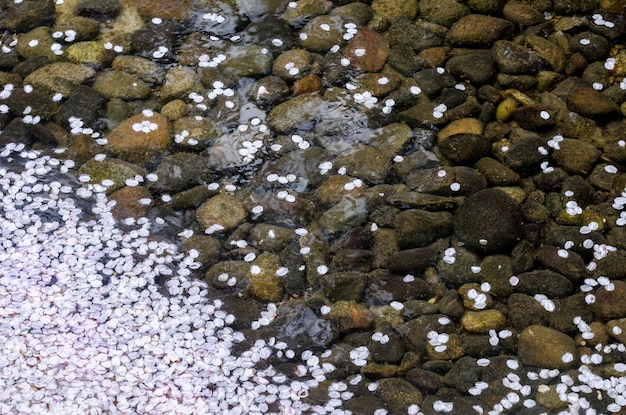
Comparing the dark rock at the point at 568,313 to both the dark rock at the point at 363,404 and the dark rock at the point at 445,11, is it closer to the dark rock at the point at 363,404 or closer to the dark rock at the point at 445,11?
the dark rock at the point at 363,404

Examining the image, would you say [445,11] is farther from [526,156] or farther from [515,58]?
[526,156]

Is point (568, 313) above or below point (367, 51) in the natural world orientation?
below

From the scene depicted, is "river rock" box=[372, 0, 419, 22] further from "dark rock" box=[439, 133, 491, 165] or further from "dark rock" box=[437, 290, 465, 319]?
"dark rock" box=[437, 290, 465, 319]

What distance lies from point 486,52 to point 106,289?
389 centimetres

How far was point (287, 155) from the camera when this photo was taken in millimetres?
5938

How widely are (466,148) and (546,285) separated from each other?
133cm

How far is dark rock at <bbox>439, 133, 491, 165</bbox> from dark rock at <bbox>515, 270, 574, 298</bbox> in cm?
116

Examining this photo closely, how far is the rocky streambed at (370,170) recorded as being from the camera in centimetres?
467

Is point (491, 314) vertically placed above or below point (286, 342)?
above

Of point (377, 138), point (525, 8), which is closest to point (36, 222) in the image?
point (377, 138)

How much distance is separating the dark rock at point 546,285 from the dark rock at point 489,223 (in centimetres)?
30

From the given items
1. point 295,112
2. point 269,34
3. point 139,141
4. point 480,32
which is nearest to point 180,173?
point 139,141

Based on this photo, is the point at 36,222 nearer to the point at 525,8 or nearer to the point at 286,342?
the point at 286,342

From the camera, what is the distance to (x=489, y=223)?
5172 millimetres
